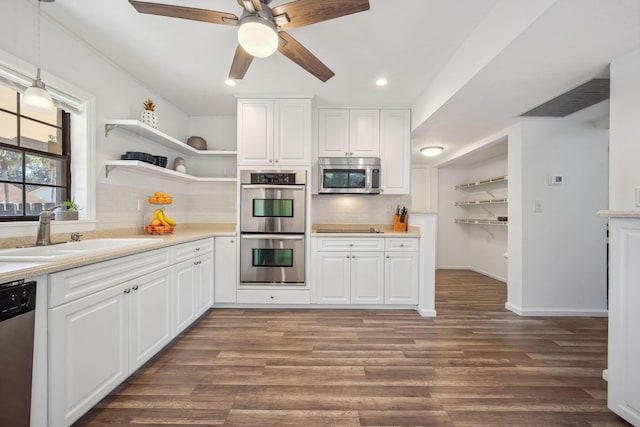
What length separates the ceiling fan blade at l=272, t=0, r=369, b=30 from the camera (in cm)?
151

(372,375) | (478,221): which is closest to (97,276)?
(372,375)

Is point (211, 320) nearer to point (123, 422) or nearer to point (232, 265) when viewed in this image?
point (232, 265)

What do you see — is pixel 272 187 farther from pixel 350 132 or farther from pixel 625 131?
pixel 625 131

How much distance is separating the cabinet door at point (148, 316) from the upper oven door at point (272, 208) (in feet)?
3.83

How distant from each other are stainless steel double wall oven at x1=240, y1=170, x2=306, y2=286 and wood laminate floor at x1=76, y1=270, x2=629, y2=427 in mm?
480

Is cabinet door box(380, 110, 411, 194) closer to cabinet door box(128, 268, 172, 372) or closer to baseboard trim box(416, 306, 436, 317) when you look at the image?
baseboard trim box(416, 306, 436, 317)

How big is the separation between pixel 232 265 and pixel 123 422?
5.92 ft

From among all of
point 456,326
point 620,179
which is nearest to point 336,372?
point 456,326

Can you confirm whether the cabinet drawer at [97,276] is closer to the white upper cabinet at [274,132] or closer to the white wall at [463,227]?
the white upper cabinet at [274,132]

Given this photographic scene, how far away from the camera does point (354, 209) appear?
12.7ft

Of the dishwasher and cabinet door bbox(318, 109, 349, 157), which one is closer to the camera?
the dishwasher

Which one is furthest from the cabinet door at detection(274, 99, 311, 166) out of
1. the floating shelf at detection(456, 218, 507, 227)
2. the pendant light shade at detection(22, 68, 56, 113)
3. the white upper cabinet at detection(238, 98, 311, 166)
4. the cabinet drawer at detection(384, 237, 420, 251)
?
the floating shelf at detection(456, 218, 507, 227)

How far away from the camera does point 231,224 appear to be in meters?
3.81

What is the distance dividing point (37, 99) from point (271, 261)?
7.62ft
